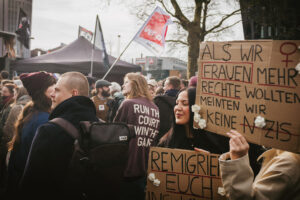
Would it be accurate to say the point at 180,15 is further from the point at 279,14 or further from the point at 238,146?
the point at 238,146

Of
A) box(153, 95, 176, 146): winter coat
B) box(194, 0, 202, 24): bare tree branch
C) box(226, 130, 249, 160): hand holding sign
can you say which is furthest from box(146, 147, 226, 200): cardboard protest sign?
box(194, 0, 202, 24): bare tree branch

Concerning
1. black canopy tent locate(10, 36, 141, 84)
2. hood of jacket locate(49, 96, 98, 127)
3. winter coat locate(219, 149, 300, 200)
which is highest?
black canopy tent locate(10, 36, 141, 84)

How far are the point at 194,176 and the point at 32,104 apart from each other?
187 cm

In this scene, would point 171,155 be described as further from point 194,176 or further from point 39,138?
point 39,138

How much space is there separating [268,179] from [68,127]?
1.42 meters

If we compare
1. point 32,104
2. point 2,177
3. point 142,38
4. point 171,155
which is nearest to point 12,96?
point 2,177

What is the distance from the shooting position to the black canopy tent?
31.9ft

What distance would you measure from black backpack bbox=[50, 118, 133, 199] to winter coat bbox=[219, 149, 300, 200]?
84cm

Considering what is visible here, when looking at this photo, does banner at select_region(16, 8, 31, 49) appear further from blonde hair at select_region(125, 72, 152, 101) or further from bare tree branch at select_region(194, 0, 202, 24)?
blonde hair at select_region(125, 72, 152, 101)

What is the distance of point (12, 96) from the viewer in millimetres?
4906

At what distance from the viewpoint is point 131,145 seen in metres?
→ 3.29

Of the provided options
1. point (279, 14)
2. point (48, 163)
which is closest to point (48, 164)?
point (48, 163)

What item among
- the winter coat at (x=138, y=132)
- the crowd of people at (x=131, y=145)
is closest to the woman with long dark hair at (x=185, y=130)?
the crowd of people at (x=131, y=145)

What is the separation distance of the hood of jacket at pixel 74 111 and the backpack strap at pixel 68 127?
5cm
